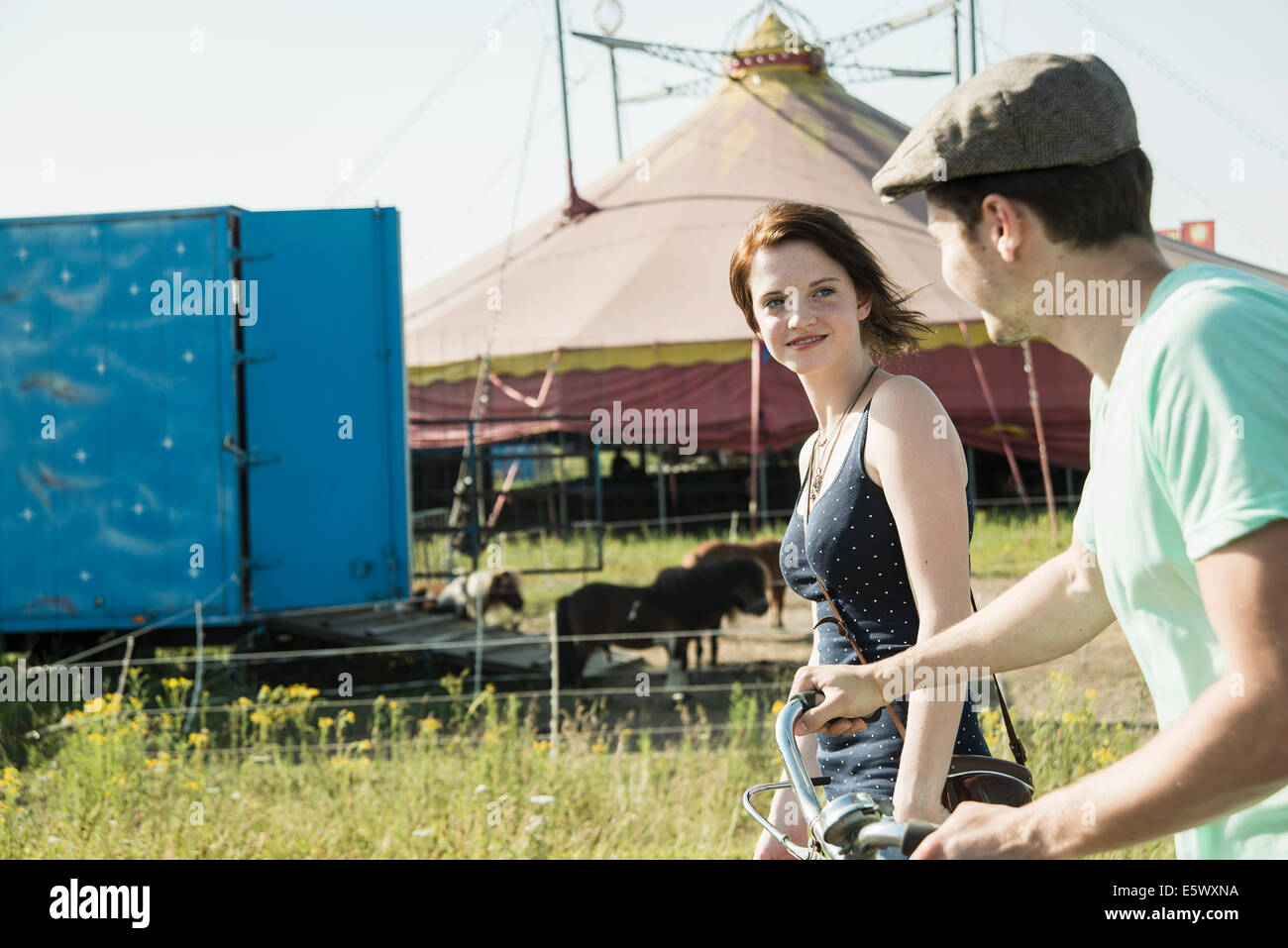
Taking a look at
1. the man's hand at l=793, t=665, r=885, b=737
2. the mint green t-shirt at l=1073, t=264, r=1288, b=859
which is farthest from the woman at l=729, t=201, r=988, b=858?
the mint green t-shirt at l=1073, t=264, r=1288, b=859

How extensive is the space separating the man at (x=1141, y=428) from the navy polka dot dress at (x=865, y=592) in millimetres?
460

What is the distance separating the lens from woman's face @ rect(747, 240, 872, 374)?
215cm

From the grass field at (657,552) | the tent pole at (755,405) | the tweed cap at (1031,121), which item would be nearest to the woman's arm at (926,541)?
the tweed cap at (1031,121)

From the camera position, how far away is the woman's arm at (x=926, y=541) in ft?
6.00

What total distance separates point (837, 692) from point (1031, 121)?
0.84m

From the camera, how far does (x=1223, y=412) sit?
106cm

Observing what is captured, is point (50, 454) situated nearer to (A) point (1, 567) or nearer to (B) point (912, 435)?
(A) point (1, 567)

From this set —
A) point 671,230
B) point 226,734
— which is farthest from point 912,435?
point 671,230

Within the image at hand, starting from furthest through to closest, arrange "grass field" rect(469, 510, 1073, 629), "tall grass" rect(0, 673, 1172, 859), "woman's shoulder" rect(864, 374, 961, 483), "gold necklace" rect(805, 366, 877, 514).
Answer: "grass field" rect(469, 510, 1073, 629) → "tall grass" rect(0, 673, 1172, 859) → "gold necklace" rect(805, 366, 877, 514) → "woman's shoulder" rect(864, 374, 961, 483)

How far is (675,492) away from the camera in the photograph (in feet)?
45.1

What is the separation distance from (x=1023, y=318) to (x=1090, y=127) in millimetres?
227

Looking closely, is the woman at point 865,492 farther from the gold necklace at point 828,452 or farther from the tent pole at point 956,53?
the tent pole at point 956,53

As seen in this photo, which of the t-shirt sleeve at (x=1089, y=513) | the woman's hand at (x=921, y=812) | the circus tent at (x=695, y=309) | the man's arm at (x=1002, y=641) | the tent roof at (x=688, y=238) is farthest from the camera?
the tent roof at (x=688, y=238)

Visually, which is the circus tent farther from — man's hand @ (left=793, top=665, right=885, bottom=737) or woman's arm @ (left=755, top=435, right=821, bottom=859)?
man's hand @ (left=793, top=665, right=885, bottom=737)
